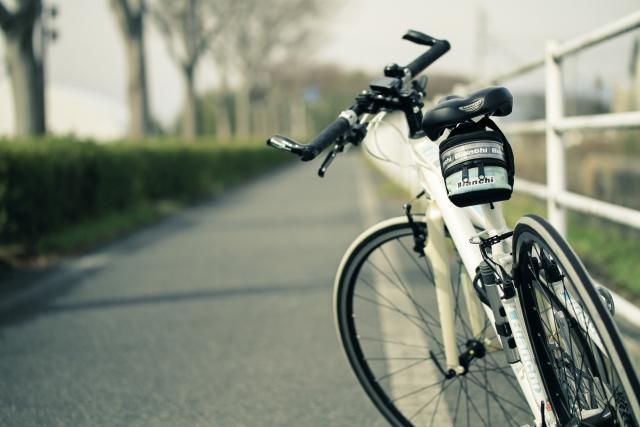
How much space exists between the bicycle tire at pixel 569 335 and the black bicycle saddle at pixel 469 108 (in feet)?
0.97

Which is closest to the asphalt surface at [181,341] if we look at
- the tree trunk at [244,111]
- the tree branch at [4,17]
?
the tree branch at [4,17]

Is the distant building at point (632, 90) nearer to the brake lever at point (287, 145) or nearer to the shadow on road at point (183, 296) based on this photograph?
the shadow on road at point (183, 296)

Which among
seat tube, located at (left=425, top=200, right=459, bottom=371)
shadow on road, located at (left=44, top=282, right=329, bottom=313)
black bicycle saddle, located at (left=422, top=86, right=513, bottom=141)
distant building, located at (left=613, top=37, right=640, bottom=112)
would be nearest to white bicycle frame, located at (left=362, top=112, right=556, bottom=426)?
seat tube, located at (left=425, top=200, right=459, bottom=371)

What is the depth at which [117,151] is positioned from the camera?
11.7m

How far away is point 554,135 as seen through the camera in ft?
16.5

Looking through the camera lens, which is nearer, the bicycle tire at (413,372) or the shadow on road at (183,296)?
the bicycle tire at (413,372)

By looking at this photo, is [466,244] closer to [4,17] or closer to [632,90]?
[632,90]

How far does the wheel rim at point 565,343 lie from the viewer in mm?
1929

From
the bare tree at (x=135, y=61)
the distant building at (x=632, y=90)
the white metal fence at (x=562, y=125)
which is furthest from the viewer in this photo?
the bare tree at (x=135, y=61)

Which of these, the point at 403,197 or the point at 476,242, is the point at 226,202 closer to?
the point at 403,197

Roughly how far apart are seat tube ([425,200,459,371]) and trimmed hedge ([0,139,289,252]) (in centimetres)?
569

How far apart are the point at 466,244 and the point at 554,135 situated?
9.47ft

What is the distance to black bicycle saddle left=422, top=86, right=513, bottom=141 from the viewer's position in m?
2.07

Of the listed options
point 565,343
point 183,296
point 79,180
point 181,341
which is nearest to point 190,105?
point 79,180
